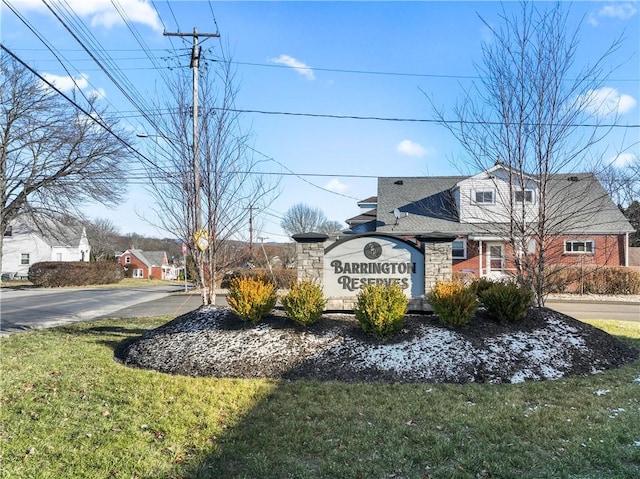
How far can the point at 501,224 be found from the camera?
9102mm

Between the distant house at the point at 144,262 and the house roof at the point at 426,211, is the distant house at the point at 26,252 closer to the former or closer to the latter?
the distant house at the point at 144,262

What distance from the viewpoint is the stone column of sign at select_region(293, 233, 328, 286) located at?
830cm

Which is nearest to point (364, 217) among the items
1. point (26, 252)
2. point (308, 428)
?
point (308, 428)

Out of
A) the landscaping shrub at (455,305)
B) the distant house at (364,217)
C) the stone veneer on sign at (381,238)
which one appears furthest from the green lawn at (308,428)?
the distant house at (364,217)

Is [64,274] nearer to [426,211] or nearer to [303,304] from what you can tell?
[426,211]

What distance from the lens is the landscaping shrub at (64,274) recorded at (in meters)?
28.4

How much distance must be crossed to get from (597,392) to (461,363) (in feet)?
4.97

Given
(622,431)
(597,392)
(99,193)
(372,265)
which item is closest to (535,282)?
(372,265)

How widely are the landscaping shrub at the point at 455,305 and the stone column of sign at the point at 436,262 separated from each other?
120cm

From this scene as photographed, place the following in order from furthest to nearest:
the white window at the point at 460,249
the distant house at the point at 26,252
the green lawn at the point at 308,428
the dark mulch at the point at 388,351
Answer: the distant house at the point at 26,252 → the white window at the point at 460,249 → the dark mulch at the point at 388,351 → the green lawn at the point at 308,428

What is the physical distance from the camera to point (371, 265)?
329 inches

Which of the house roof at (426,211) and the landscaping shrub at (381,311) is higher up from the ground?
the house roof at (426,211)

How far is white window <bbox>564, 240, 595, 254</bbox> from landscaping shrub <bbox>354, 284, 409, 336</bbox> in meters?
18.4

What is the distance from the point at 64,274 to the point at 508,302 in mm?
29448
